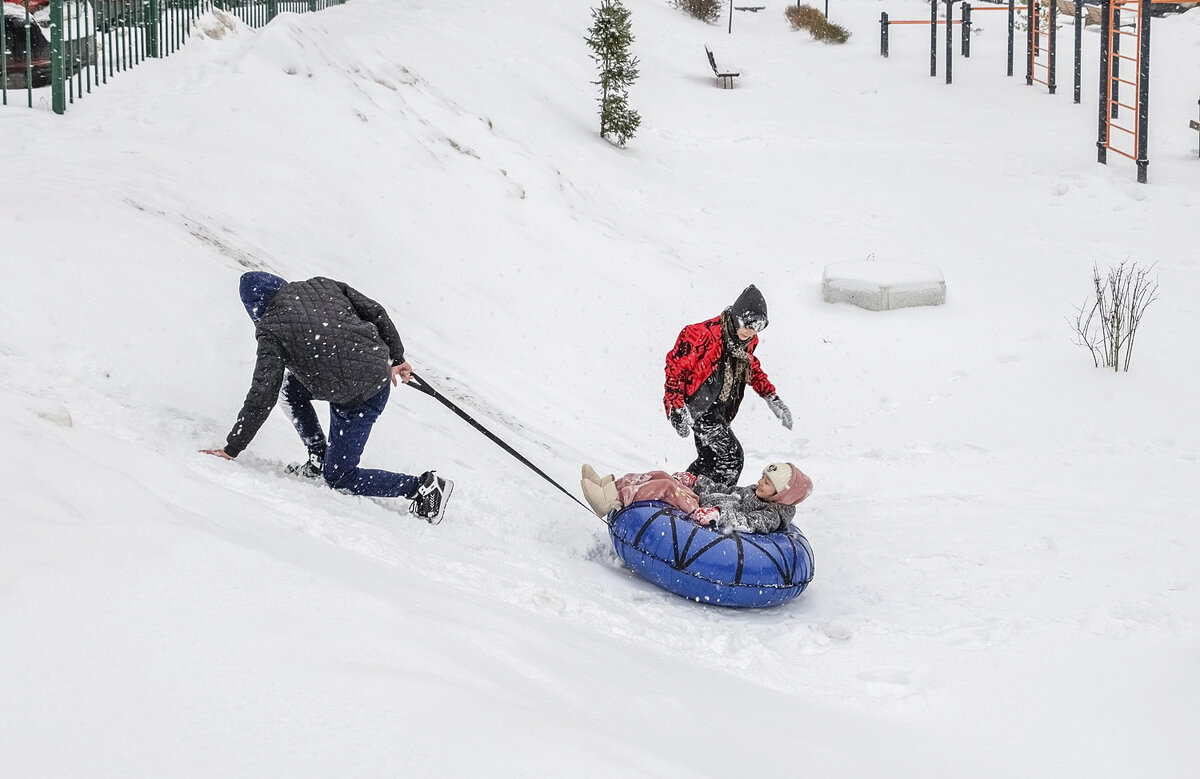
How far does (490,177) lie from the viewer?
36.6 ft

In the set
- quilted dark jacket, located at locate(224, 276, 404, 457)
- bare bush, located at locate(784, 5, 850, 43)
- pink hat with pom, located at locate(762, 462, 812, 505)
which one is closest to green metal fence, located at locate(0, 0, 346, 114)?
quilted dark jacket, located at locate(224, 276, 404, 457)

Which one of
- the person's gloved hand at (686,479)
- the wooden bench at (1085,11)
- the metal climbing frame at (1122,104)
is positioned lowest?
the person's gloved hand at (686,479)

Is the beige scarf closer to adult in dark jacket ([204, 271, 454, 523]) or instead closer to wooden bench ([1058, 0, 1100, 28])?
adult in dark jacket ([204, 271, 454, 523])

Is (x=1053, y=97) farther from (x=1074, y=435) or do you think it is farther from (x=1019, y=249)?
(x=1074, y=435)

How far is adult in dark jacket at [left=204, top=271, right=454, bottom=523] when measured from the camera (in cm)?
466

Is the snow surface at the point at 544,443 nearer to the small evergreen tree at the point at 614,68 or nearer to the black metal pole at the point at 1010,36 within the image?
the small evergreen tree at the point at 614,68

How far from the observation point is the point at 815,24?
2331 cm

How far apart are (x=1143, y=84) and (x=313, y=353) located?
11900mm

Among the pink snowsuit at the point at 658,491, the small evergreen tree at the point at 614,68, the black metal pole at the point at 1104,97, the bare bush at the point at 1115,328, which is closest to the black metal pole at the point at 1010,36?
the black metal pole at the point at 1104,97

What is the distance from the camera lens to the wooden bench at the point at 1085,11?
24.6 metres

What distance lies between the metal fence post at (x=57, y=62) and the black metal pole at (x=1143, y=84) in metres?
11.2

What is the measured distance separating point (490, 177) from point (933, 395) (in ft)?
15.8

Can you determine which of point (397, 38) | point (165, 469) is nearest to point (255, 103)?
point (397, 38)

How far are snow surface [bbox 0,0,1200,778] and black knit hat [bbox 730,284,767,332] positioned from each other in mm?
1380
